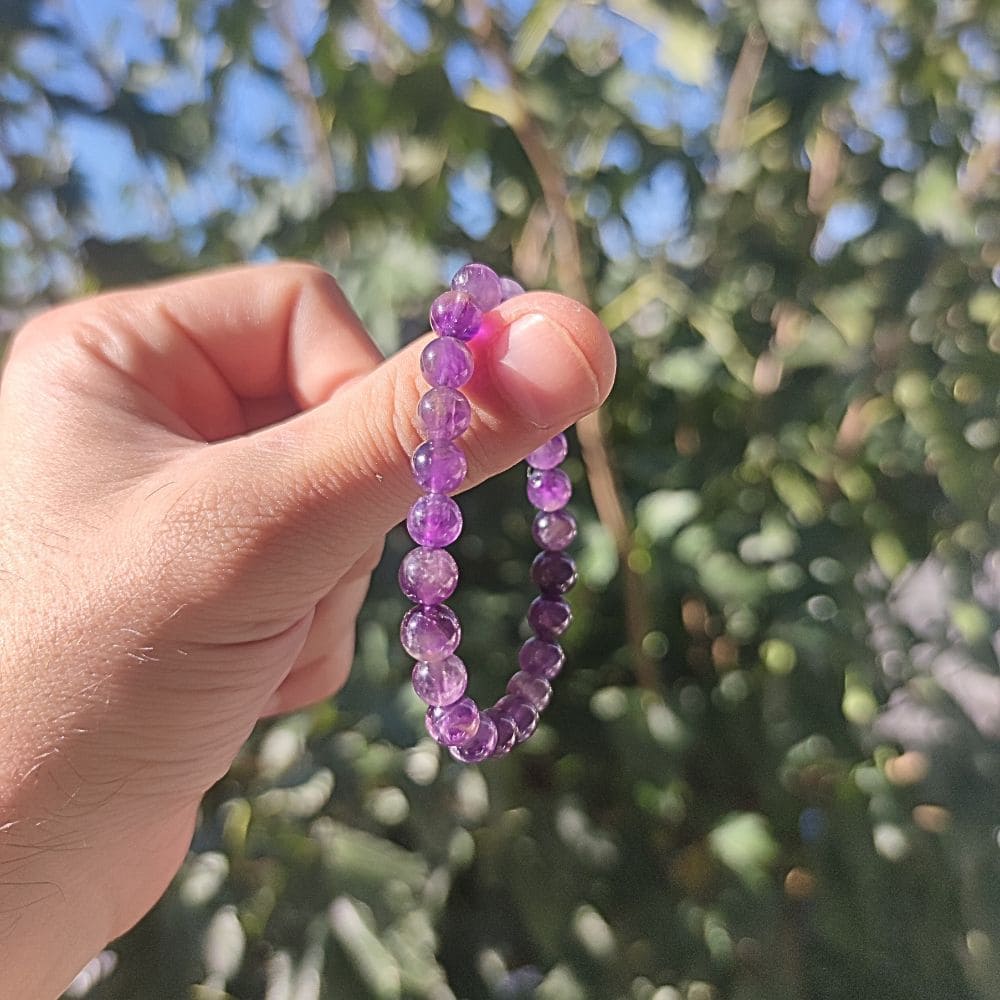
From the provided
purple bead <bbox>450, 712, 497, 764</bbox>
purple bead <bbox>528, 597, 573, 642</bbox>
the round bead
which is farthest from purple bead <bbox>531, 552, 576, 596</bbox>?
the round bead

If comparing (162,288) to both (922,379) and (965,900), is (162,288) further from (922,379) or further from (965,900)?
(965,900)

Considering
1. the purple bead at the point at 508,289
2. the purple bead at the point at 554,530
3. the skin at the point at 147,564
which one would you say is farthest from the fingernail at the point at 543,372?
the purple bead at the point at 554,530

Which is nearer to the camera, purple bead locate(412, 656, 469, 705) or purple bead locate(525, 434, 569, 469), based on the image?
purple bead locate(412, 656, 469, 705)

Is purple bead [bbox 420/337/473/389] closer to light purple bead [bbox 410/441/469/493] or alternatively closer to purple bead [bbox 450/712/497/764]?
light purple bead [bbox 410/441/469/493]

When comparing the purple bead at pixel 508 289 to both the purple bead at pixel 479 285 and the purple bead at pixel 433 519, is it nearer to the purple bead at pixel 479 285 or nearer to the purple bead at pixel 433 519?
the purple bead at pixel 479 285

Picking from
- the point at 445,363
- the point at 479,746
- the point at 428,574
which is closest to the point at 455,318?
the point at 445,363

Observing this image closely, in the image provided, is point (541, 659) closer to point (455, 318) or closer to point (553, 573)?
point (553, 573)
